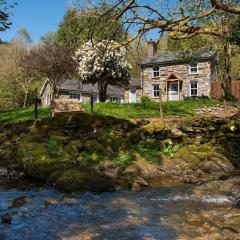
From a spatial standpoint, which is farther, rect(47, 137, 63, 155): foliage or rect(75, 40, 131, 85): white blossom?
rect(75, 40, 131, 85): white blossom

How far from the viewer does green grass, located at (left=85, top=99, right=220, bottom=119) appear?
26.5 metres

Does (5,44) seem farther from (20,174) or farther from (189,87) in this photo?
(20,174)

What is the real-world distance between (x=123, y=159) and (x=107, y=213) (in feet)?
19.8

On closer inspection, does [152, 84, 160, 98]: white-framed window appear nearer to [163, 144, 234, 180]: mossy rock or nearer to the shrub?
[163, 144, 234, 180]: mossy rock

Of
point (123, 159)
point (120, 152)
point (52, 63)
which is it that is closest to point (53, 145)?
point (120, 152)

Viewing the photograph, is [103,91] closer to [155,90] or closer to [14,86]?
[155,90]

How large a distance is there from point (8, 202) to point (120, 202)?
120 inches

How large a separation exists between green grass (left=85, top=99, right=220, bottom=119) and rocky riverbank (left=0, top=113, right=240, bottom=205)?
6.52 m

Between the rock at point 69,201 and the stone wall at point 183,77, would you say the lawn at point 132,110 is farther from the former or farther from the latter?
the stone wall at point 183,77

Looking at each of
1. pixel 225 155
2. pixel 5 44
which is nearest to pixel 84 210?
pixel 225 155

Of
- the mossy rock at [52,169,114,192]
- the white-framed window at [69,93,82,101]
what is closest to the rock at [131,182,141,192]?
the mossy rock at [52,169,114,192]

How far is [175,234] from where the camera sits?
8477 millimetres

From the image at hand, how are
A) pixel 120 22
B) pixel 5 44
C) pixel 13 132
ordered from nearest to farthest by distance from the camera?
1. pixel 120 22
2. pixel 13 132
3. pixel 5 44

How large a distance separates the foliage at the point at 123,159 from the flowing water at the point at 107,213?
116 inches
